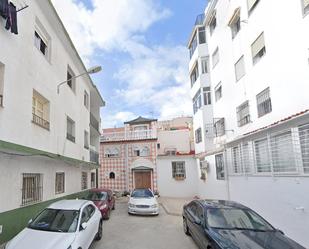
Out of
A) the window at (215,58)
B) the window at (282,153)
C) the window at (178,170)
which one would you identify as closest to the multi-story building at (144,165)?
the window at (178,170)

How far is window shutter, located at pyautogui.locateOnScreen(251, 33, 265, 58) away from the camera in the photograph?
36.3 ft

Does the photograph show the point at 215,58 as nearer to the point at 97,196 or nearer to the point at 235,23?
the point at 235,23

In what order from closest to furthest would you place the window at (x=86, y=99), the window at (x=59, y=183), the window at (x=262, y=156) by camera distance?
the window at (x=262, y=156) < the window at (x=59, y=183) < the window at (x=86, y=99)

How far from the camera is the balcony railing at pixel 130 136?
25453 mm

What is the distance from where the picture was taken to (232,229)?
21.4ft

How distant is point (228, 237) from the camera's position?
236 inches

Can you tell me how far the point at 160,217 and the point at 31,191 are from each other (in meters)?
7.28

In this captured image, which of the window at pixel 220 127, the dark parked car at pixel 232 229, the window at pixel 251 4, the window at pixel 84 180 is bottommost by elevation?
the dark parked car at pixel 232 229

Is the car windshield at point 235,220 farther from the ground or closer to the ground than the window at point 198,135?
closer to the ground

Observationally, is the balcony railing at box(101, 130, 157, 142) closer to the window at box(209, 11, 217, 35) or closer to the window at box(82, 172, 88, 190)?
the window at box(82, 172, 88, 190)

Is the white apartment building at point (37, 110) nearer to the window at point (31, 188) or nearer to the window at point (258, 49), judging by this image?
the window at point (31, 188)

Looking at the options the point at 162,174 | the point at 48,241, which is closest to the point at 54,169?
the point at 48,241

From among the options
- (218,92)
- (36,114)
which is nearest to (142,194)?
(36,114)

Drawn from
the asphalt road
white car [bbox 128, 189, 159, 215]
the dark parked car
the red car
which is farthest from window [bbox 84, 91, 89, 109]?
the dark parked car
